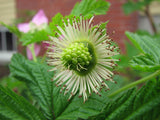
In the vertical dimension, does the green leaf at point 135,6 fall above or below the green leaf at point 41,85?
above

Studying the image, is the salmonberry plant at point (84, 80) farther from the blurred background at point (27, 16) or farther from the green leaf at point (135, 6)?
the green leaf at point (135, 6)

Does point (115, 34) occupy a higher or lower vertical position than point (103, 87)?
higher

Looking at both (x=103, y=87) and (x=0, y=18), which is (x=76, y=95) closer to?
(x=103, y=87)

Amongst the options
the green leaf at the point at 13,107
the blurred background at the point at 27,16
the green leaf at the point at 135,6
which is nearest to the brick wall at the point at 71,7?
the blurred background at the point at 27,16

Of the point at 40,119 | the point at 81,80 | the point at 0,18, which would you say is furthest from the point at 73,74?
the point at 0,18

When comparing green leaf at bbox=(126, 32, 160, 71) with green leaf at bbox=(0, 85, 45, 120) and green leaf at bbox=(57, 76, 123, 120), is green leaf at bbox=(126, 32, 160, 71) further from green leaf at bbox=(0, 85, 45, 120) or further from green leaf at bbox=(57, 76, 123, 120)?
green leaf at bbox=(0, 85, 45, 120)

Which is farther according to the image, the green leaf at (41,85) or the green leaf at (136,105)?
the green leaf at (41,85)

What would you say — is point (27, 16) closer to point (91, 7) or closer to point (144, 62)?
point (91, 7)
